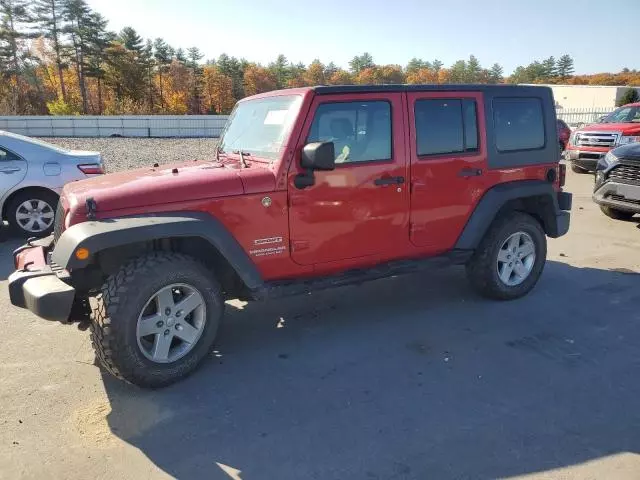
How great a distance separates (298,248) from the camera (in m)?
3.89

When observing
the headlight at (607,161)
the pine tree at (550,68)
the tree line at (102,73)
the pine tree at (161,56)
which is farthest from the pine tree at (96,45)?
the pine tree at (550,68)

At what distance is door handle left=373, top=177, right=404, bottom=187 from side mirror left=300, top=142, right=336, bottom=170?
1.95 ft

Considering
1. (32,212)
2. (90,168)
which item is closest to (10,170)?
(32,212)

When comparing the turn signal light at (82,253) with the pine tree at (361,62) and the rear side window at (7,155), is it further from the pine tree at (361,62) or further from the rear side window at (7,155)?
the pine tree at (361,62)

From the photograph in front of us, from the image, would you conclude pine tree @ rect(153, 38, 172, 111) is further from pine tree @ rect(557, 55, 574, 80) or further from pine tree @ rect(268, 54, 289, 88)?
pine tree @ rect(557, 55, 574, 80)

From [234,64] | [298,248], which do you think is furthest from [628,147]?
[234,64]

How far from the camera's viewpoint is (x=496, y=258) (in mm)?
4848

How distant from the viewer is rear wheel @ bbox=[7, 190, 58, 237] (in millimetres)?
7172

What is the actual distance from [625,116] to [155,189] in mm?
13824

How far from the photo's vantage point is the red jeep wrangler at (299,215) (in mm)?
3294

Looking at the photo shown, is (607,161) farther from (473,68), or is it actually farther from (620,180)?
(473,68)

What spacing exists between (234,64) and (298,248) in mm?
79463

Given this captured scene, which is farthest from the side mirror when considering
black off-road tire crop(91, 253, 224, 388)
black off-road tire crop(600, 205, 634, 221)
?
black off-road tire crop(600, 205, 634, 221)

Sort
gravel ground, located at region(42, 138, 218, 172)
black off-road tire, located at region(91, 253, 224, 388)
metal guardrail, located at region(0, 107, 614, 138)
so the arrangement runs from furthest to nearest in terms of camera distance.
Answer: metal guardrail, located at region(0, 107, 614, 138) < gravel ground, located at region(42, 138, 218, 172) < black off-road tire, located at region(91, 253, 224, 388)
